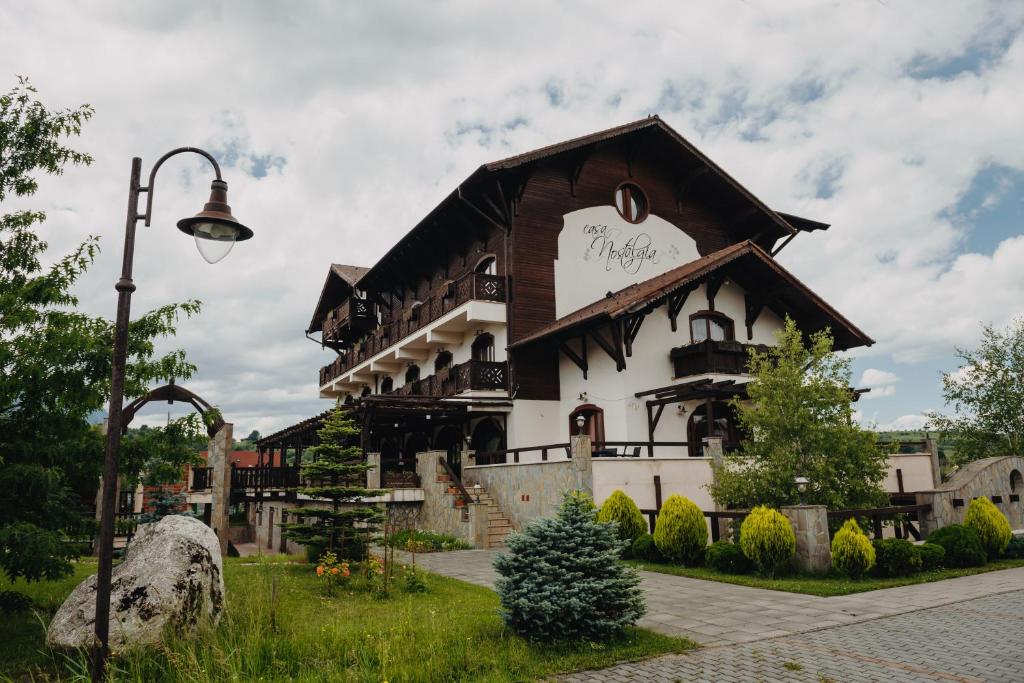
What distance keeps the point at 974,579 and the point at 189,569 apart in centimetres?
1097

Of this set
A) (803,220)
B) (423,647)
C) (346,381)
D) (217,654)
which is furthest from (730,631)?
(346,381)

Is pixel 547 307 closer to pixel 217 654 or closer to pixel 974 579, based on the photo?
pixel 974 579

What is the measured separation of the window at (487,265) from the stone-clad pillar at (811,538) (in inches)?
537

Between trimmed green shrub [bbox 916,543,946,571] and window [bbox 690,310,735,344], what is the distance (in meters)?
10.4

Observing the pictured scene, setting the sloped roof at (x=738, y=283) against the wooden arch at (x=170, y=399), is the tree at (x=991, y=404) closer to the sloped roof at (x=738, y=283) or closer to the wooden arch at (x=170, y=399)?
the sloped roof at (x=738, y=283)

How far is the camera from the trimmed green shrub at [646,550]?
43.1 ft

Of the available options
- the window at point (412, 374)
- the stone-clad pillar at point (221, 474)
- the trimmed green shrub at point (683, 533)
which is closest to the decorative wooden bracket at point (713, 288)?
the trimmed green shrub at point (683, 533)

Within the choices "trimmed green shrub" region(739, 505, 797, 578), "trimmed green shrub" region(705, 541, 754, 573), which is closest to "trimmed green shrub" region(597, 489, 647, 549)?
"trimmed green shrub" region(705, 541, 754, 573)

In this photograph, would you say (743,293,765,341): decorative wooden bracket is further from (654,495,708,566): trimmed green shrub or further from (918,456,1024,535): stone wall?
(654,495,708,566): trimmed green shrub

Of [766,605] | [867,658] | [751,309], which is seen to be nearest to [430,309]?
[751,309]

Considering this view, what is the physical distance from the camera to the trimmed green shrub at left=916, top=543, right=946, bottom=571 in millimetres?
11141

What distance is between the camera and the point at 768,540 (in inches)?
420

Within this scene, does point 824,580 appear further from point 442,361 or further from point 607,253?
point 442,361

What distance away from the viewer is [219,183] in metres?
6.38
